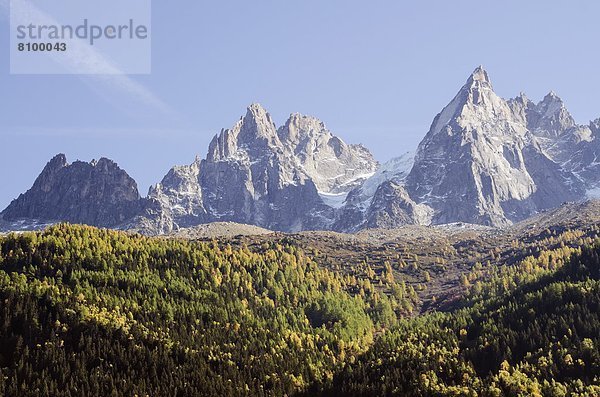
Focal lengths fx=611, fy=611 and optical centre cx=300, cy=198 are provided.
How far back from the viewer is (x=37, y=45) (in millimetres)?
165625

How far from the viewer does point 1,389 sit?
19600cm

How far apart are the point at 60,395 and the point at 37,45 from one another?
111 metres

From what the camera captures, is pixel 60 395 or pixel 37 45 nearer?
pixel 37 45

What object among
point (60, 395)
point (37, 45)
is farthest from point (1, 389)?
point (37, 45)

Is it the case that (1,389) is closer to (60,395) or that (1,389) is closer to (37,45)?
(60,395)

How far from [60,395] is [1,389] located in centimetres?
1822

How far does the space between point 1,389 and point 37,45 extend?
110 metres

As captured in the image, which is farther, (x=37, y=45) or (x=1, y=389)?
(x=1, y=389)

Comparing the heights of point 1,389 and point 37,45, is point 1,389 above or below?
below

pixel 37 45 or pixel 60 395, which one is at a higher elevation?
pixel 37 45
